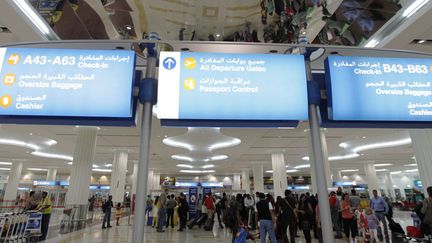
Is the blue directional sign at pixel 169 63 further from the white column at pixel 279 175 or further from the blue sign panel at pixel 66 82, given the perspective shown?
the white column at pixel 279 175

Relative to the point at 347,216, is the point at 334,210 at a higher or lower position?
higher

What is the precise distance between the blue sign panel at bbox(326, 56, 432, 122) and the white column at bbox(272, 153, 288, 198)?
57.6ft

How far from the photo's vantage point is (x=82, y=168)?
44.8ft

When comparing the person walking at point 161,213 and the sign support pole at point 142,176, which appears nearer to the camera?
the sign support pole at point 142,176

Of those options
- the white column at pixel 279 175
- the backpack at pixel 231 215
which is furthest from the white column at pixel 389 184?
the backpack at pixel 231 215

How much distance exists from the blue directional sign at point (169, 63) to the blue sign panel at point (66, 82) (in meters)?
0.32

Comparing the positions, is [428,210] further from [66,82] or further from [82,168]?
[82,168]

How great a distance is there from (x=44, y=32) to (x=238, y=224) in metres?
6.84

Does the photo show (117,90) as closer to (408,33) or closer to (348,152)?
(408,33)

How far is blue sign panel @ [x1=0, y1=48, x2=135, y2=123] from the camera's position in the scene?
101 inches

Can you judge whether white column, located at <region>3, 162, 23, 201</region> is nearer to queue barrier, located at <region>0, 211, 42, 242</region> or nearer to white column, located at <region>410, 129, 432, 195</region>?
queue barrier, located at <region>0, 211, 42, 242</region>

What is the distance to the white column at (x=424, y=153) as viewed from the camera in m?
8.42

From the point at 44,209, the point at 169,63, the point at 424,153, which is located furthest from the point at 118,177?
the point at 169,63

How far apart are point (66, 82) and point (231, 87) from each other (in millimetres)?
1546
